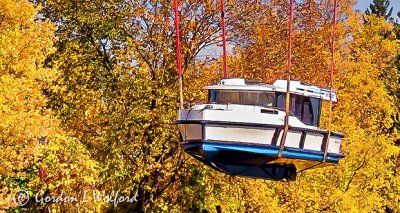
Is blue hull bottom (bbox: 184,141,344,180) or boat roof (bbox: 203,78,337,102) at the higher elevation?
boat roof (bbox: 203,78,337,102)

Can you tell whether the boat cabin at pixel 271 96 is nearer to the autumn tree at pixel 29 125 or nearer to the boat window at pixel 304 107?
the boat window at pixel 304 107

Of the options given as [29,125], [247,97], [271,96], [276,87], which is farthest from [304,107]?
[29,125]

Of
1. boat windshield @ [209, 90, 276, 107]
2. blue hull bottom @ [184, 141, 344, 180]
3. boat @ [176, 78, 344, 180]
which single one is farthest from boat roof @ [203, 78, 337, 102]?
blue hull bottom @ [184, 141, 344, 180]

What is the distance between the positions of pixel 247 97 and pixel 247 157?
5.41ft

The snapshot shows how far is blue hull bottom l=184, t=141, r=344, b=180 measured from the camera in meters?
17.8

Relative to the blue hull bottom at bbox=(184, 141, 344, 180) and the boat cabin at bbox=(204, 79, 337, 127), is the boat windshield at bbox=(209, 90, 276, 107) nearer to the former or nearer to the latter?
the boat cabin at bbox=(204, 79, 337, 127)

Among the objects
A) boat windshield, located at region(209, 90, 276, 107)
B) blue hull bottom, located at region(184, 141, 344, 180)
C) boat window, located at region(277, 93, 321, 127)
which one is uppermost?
boat windshield, located at region(209, 90, 276, 107)

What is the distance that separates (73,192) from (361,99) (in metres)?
13.7

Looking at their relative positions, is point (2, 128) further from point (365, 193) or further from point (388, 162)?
point (388, 162)

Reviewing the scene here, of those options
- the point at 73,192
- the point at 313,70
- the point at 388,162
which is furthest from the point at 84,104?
the point at 388,162

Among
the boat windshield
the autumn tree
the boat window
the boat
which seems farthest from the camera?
the boat window

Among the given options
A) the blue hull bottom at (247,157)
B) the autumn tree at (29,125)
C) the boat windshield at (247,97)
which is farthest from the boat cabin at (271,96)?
the autumn tree at (29,125)

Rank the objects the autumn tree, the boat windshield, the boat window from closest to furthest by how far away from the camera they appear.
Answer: the autumn tree
the boat windshield
the boat window

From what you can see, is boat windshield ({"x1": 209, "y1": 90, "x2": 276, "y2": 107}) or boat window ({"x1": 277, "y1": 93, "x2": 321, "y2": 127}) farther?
boat window ({"x1": 277, "y1": 93, "x2": 321, "y2": 127})
